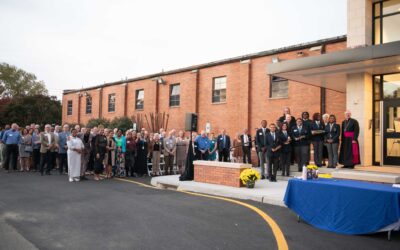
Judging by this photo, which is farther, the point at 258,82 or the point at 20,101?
the point at 20,101

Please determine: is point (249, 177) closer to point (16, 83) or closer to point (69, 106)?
point (69, 106)

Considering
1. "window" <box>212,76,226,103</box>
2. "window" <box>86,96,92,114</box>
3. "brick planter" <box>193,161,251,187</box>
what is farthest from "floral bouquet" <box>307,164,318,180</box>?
"window" <box>86,96,92,114</box>

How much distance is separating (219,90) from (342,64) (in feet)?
45.5

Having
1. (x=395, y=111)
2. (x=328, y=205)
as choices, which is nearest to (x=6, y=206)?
(x=328, y=205)

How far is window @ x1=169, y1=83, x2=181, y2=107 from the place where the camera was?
90.7 ft

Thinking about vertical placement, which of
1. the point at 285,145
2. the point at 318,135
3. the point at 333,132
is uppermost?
the point at 333,132

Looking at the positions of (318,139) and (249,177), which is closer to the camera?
(249,177)

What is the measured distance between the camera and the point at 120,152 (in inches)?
573

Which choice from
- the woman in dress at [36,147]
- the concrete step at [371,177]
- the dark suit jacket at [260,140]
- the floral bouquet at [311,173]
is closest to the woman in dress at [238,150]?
the dark suit jacket at [260,140]

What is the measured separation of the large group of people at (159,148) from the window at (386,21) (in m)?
3.29

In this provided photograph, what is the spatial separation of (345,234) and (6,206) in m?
7.26

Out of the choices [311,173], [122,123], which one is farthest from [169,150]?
[122,123]

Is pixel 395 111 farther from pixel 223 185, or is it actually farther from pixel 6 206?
pixel 6 206

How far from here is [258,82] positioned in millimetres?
21594
